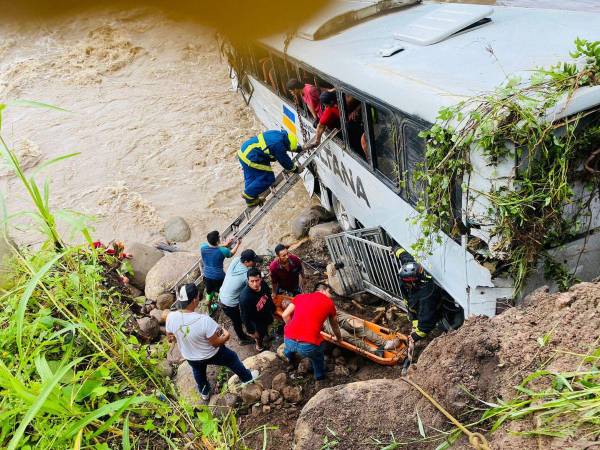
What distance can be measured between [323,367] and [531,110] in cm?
320

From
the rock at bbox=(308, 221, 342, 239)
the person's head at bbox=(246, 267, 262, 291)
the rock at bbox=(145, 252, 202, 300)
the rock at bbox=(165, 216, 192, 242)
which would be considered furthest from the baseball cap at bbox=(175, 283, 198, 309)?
the rock at bbox=(165, 216, 192, 242)

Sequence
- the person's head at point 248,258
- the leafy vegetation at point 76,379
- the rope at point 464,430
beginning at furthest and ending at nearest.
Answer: the person's head at point 248,258
the rope at point 464,430
the leafy vegetation at point 76,379

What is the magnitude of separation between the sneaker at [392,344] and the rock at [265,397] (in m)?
1.32

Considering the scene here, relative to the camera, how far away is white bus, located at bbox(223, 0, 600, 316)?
3.38 m

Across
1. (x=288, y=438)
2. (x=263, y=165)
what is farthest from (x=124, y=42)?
(x=288, y=438)

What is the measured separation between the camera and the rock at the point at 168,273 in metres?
7.48

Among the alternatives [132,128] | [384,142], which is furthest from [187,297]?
[132,128]

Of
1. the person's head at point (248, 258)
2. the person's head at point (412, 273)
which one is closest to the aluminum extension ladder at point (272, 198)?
the person's head at point (248, 258)

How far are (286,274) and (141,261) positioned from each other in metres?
3.47

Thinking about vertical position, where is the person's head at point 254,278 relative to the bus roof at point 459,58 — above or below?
below

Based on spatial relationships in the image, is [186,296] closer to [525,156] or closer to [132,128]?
[525,156]

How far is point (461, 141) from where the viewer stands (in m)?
3.01

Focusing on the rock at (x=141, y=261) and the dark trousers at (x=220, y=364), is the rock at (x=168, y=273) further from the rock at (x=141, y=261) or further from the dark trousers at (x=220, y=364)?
the dark trousers at (x=220, y=364)

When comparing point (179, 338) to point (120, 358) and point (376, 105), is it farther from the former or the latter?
point (376, 105)
